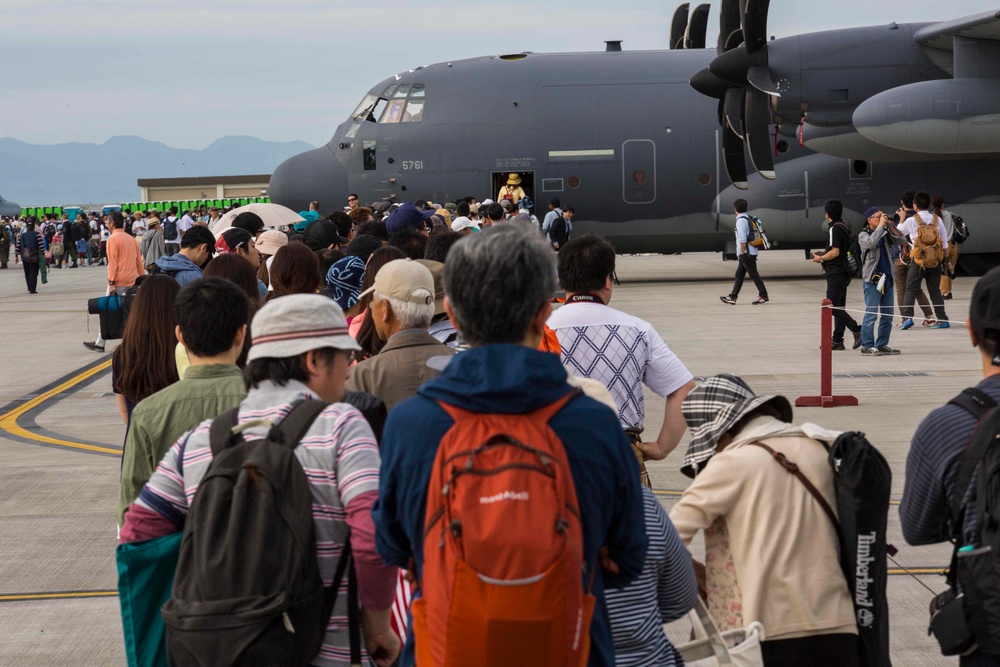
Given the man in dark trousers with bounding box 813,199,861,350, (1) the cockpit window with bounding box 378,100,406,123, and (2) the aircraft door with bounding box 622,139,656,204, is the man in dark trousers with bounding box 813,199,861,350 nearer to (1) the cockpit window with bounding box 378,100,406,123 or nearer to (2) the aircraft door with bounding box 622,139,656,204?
(2) the aircraft door with bounding box 622,139,656,204

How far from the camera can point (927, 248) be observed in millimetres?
14000

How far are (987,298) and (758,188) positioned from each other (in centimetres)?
1837

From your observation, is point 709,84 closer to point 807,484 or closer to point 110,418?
point 110,418

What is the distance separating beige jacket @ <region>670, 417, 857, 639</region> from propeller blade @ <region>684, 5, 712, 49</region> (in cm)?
2219

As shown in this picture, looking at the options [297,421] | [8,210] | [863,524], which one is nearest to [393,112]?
[863,524]

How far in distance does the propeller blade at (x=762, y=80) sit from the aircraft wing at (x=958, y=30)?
107 inches

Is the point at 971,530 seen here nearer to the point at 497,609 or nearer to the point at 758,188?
the point at 497,609

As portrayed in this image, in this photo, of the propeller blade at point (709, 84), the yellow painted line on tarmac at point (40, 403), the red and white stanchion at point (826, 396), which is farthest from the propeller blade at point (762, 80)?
the yellow painted line on tarmac at point (40, 403)

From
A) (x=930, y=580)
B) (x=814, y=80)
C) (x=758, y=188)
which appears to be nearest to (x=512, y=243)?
(x=930, y=580)

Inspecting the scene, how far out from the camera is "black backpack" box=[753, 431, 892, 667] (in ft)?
10.5

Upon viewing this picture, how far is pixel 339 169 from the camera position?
21.4m

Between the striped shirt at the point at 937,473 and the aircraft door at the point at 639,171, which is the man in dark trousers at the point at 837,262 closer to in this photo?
the aircraft door at the point at 639,171

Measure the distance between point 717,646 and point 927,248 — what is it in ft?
40.2

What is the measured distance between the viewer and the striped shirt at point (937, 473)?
9.59ft
